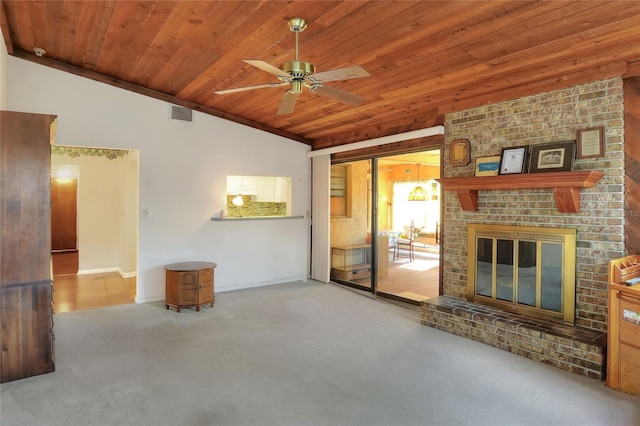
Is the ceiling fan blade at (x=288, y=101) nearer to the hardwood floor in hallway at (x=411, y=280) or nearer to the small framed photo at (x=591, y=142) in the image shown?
the small framed photo at (x=591, y=142)

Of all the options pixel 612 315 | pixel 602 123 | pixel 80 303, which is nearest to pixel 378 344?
pixel 612 315

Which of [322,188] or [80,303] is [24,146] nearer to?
[80,303]

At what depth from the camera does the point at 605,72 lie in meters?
3.10

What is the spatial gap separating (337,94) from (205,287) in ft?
9.90

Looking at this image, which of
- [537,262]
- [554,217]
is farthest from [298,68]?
[537,262]

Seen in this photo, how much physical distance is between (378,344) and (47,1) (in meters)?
4.01

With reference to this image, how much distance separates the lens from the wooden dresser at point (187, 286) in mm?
4602

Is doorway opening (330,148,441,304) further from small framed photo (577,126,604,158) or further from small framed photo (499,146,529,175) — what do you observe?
small framed photo (577,126,604,158)

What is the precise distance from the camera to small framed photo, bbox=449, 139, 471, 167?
13.6ft

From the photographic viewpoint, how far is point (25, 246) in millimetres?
2922

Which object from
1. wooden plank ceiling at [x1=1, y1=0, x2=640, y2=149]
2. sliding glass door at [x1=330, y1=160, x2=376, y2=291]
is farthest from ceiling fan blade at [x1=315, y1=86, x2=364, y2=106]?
sliding glass door at [x1=330, y1=160, x2=376, y2=291]

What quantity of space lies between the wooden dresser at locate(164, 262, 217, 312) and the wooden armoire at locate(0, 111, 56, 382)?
1.65 meters

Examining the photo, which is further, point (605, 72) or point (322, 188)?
point (322, 188)

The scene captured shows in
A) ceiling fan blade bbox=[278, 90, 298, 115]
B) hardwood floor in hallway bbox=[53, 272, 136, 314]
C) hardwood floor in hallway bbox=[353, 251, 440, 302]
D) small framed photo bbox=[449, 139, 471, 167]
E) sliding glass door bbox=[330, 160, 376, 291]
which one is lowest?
hardwood floor in hallway bbox=[53, 272, 136, 314]
